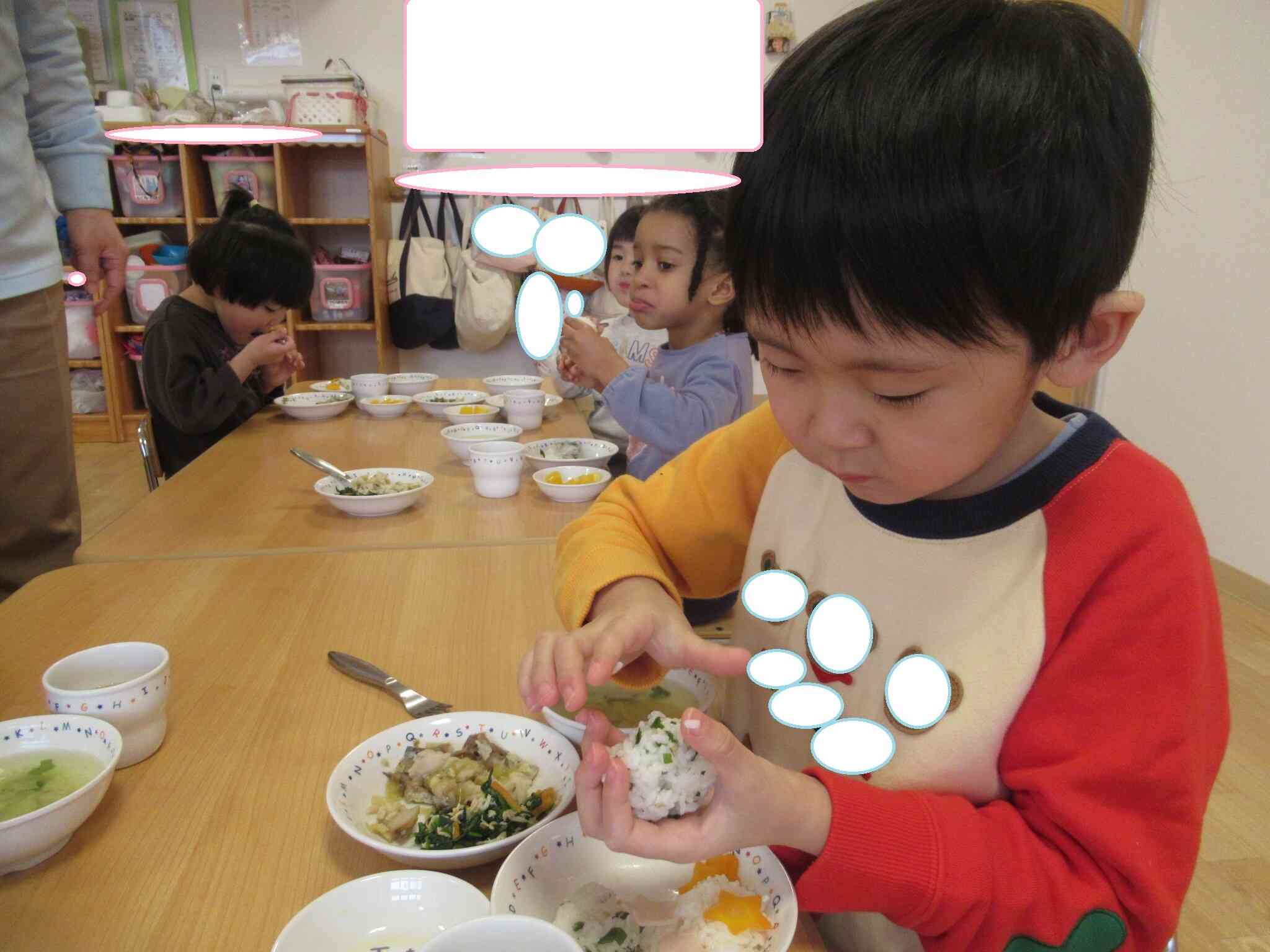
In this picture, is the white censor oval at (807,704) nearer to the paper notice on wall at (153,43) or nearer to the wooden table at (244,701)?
the wooden table at (244,701)

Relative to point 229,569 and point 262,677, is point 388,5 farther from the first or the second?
point 262,677

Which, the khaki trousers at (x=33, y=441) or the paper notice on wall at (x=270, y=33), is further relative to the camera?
the paper notice on wall at (x=270, y=33)

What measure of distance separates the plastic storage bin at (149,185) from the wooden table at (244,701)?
3848 millimetres

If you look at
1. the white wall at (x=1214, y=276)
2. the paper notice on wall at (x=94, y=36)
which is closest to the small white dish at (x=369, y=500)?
the white wall at (x=1214, y=276)

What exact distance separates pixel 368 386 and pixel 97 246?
84cm

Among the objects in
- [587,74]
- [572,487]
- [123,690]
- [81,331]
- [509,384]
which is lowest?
[81,331]

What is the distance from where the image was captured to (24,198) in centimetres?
152

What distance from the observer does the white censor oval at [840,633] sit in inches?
16.9

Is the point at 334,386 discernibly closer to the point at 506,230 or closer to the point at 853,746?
the point at 506,230

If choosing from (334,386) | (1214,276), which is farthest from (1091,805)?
(1214,276)

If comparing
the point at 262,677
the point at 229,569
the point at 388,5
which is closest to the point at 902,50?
the point at 262,677

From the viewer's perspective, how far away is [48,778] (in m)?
0.70

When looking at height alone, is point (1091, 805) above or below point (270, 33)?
below

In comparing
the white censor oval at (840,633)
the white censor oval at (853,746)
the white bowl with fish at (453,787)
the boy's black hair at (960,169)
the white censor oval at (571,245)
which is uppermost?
the boy's black hair at (960,169)
